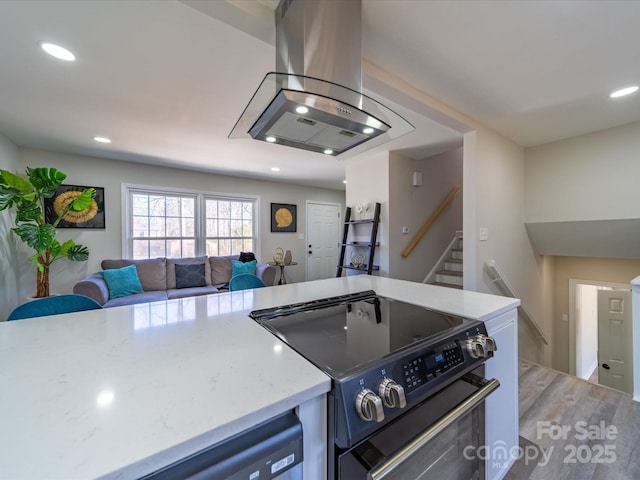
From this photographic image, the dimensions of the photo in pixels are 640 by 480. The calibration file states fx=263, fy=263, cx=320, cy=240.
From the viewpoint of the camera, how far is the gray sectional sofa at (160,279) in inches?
121

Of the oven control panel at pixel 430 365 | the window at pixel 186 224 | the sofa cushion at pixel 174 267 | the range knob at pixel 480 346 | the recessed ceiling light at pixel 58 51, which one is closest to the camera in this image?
the oven control panel at pixel 430 365

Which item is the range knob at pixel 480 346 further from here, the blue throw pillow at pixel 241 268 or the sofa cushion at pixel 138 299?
the blue throw pillow at pixel 241 268

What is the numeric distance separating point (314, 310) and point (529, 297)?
145 inches

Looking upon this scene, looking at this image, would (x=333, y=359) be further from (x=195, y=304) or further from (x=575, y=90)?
(x=575, y=90)

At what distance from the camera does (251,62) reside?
1780 millimetres

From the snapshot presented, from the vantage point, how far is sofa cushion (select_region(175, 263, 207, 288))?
3.99 meters

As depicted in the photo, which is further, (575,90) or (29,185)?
(29,185)

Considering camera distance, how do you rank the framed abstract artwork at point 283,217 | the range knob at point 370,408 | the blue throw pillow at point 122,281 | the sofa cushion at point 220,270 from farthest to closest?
the framed abstract artwork at point 283,217, the sofa cushion at point 220,270, the blue throw pillow at point 122,281, the range knob at point 370,408

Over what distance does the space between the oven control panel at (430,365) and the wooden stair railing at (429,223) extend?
2.87m

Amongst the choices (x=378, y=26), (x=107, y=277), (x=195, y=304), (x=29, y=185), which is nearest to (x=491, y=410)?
(x=195, y=304)

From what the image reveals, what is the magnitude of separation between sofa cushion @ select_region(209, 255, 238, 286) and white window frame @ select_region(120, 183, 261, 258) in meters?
0.41

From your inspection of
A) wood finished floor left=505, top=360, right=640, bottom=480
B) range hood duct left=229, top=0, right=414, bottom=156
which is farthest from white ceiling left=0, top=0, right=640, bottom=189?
wood finished floor left=505, top=360, right=640, bottom=480

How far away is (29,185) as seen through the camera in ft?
9.20

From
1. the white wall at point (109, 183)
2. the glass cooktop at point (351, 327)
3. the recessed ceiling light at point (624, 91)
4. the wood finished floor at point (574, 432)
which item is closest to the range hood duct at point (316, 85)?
the glass cooktop at point (351, 327)
